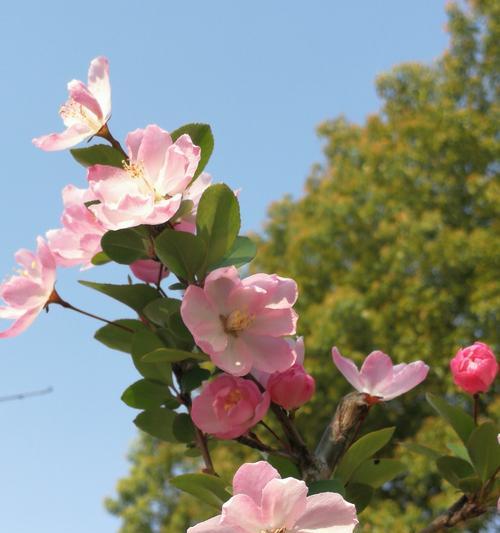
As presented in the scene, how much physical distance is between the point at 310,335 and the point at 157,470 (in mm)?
6748

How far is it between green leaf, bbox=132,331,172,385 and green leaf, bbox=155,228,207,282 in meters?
0.09

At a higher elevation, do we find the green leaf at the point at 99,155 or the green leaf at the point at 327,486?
the green leaf at the point at 99,155

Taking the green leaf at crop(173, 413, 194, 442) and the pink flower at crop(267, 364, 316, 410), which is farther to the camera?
the green leaf at crop(173, 413, 194, 442)

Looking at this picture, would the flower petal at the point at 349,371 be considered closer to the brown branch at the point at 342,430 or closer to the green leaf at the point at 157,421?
the brown branch at the point at 342,430

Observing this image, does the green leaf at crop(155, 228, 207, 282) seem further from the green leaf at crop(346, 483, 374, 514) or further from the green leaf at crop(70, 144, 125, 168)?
the green leaf at crop(346, 483, 374, 514)

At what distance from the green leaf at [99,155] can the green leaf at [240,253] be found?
0.18 meters

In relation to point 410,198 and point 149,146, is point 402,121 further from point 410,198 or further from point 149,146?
point 149,146

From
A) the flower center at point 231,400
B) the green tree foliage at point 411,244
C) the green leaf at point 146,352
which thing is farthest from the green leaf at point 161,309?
the green tree foliage at point 411,244

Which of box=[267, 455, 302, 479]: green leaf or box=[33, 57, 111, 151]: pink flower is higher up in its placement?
box=[33, 57, 111, 151]: pink flower

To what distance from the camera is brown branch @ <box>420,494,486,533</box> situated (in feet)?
3.73

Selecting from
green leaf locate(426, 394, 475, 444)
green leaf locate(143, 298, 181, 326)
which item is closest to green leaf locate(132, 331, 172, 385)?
green leaf locate(143, 298, 181, 326)

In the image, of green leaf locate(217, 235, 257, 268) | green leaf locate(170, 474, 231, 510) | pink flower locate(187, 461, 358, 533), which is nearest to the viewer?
pink flower locate(187, 461, 358, 533)

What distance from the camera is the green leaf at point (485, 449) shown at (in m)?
1.12

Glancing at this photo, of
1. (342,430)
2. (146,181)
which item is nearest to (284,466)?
(342,430)
